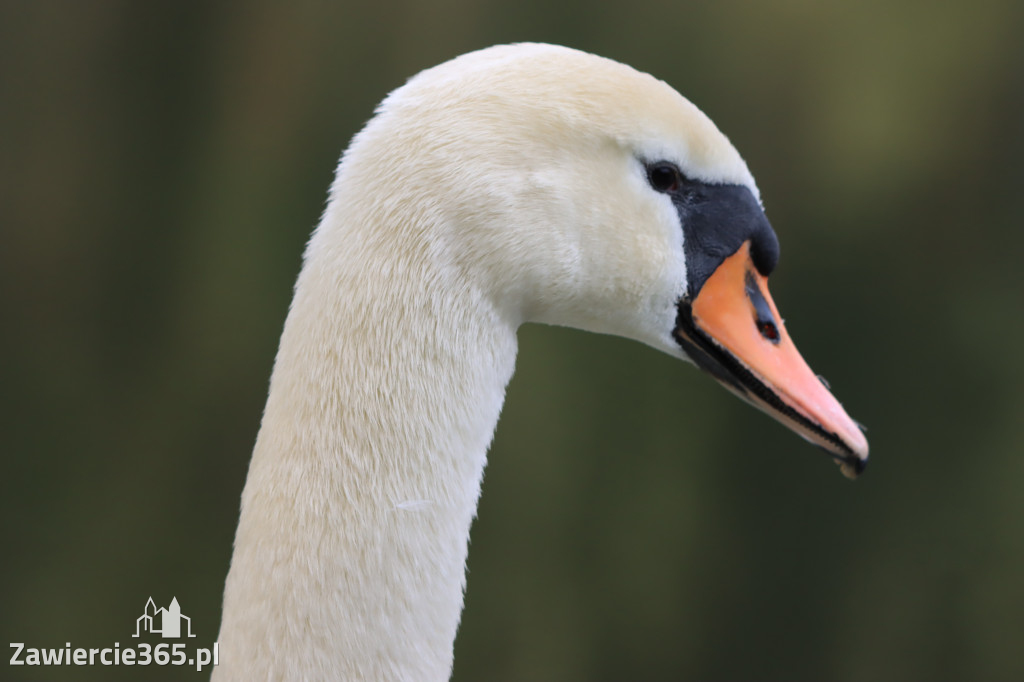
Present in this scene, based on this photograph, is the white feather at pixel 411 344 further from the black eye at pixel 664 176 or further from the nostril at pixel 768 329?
the nostril at pixel 768 329

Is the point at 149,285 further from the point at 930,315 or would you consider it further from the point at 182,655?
the point at 930,315

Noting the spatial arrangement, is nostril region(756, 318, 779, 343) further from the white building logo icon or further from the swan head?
the white building logo icon

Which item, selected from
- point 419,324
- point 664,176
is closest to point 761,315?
point 664,176

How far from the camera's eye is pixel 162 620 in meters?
1.40

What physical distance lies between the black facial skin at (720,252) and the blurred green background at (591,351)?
80 centimetres

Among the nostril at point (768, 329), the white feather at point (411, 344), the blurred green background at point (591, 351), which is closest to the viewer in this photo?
the white feather at point (411, 344)

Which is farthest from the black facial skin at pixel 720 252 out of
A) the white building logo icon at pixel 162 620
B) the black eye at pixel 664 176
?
the white building logo icon at pixel 162 620

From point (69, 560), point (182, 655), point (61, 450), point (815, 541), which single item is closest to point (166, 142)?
point (61, 450)

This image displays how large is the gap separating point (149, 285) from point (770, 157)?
101cm

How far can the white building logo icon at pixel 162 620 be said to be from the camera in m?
1.37

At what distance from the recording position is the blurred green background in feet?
4.31

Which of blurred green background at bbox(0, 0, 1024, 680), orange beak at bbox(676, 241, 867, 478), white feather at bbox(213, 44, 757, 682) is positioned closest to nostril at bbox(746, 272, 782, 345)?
orange beak at bbox(676, 241, 867, 478)

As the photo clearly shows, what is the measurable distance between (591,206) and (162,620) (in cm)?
124

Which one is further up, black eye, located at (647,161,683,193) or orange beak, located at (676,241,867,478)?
black eye, located at (647,161,683,193)
